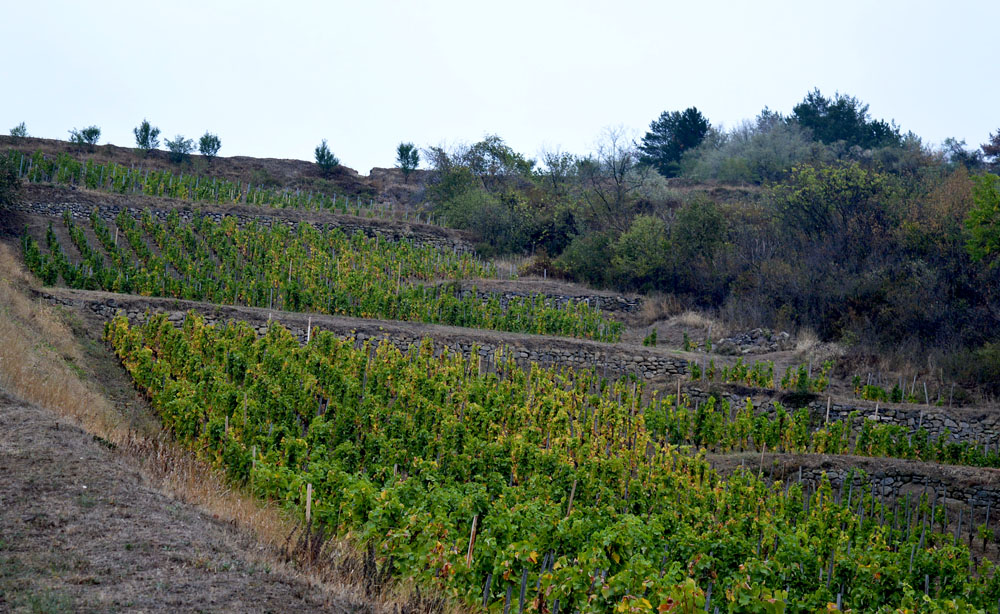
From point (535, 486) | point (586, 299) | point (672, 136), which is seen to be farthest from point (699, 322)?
point (672, 136)

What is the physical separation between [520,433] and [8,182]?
2638cm

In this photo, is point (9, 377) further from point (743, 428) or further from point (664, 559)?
point (743, 428)

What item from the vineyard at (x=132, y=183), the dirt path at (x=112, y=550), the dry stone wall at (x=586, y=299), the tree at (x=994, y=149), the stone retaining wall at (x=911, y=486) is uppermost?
the tree at (x=994, y=149)

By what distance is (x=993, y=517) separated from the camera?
47.8 feet

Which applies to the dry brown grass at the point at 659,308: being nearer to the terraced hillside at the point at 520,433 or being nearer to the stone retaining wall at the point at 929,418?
the terraced hillside at the point at 520,433

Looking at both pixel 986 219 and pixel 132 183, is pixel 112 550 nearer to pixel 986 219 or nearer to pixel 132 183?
pixel 986 219

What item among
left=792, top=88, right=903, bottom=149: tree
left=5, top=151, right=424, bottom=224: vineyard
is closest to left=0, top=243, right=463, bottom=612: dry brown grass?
left=5, top=151, right=424, bottom=224: vineyard

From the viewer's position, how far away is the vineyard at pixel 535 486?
8883mm

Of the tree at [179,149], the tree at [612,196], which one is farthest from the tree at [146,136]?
the tree at [612,196]

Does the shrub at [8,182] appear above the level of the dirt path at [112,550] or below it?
above

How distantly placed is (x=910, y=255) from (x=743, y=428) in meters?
14.1

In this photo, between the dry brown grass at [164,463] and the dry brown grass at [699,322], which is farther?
the dry brown grass at [699,322]

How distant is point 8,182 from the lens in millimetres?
32094

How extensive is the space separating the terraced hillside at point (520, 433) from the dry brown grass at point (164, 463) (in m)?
0.48
